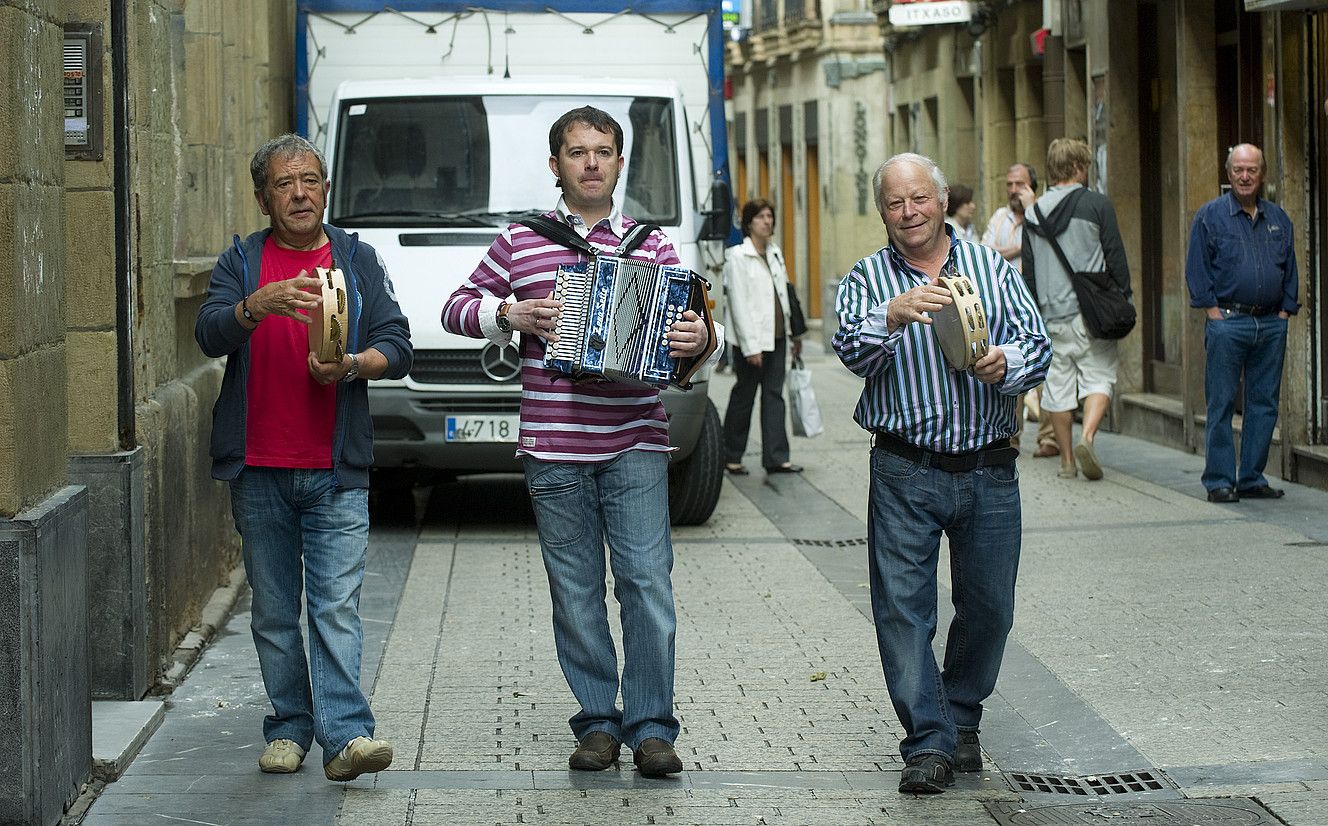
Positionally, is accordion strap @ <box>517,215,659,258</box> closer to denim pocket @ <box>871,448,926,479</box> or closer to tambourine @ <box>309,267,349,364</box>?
tambourine @ <box>309,267,349,364</box>

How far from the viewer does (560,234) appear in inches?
232

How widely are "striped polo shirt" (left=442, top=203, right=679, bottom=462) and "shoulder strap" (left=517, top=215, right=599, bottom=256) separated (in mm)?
31

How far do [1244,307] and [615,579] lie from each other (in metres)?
6.43

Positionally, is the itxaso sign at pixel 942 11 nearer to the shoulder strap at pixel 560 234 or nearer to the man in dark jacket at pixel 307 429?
the shoulder strap at pixel 560 234

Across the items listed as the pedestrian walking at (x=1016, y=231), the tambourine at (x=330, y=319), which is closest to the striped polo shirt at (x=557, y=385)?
the tambourine at (x=330, y=319)

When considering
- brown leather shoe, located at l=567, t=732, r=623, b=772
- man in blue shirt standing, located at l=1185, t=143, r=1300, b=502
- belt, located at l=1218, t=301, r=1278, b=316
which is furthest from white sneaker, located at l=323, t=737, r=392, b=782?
belt, located at l=1218, t=301, r=1278, b=316

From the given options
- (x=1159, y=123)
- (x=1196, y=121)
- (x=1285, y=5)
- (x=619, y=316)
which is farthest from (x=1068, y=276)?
(x=619, y=316)

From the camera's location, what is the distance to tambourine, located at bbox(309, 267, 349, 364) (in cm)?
554

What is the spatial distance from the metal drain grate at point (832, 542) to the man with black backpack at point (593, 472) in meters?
4.58

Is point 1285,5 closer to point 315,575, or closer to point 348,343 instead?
point 348,343

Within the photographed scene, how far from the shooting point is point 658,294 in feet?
18.8

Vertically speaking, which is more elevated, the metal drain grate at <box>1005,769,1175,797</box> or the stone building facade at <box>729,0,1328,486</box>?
the stone building facade at <box>729,0,1328,486</box>

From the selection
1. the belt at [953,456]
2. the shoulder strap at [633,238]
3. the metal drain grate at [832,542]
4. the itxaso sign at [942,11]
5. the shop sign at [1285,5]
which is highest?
the itxaso sign at [942,11]

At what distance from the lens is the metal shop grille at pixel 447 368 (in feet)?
35.3
